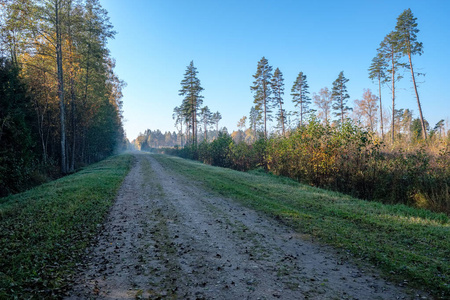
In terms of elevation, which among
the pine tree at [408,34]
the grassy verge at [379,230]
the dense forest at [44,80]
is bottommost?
the grassy verge at [379,230]

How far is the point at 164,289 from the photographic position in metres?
3.86

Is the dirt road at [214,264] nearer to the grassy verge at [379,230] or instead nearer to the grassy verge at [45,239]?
the grassy verge at [45,239]

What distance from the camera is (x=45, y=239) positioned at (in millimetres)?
5578

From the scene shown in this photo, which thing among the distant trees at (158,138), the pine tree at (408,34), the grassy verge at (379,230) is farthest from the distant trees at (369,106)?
the distant trees at (158,138)

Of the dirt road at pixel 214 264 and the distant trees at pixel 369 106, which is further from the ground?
the distant trees at pixel 369 106

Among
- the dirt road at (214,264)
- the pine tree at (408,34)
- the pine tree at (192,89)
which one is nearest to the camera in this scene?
the dirt road at (214,264)

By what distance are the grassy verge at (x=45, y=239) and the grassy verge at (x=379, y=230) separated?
18.5 ft

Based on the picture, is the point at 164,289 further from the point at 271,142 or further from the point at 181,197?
the point at 271,142

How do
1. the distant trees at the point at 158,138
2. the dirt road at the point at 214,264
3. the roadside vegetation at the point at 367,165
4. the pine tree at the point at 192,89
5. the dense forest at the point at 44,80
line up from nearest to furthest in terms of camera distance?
1. the dirt road at the point at 214,264
2. the roadside vegetation at the point at 367,165
3. the dense forest at the point at 44,80
4. the pine tree at the point at 192,89
5. the distant trees at the point at 158,138

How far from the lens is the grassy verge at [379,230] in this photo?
4324 millimetres

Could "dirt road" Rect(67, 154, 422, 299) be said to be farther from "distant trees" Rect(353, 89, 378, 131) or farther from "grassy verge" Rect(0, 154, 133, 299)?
"distant trees" Rect(353, 89, 378, 131)

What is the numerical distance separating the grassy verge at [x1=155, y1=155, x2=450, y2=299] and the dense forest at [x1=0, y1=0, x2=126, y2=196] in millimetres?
12305

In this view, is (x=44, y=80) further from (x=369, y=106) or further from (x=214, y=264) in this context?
(x=369, y=106)

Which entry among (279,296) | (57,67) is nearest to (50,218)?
(279,296)
